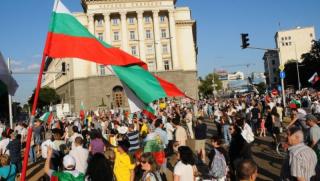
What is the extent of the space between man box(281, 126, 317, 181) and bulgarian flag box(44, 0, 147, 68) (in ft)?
9.44

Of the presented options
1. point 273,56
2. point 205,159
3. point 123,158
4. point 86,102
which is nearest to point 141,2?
point 86,102

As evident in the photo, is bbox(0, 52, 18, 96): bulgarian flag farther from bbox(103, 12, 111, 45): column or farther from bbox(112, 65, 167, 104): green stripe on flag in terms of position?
bbox(103, 12, 111, 45): column

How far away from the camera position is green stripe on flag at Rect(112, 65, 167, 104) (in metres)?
7.14

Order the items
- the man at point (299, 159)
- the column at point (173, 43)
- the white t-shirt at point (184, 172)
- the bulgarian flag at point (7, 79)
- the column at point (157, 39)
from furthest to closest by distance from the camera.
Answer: the column at point (157, 39) → the column at point (173, 43) → the bulgarian flag at point (7, 79) → the white t-shirt at point (184, 172) → the man at point (299, 159)

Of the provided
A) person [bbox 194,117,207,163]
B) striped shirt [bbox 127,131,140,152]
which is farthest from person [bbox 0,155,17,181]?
person [bbox 194,117,207,163]

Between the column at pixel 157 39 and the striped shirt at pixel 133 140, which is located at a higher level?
the column at pixel 157 39

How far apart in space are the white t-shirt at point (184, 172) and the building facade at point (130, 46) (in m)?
65.9

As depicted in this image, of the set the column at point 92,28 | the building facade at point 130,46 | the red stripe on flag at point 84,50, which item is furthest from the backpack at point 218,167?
the column at point 92,28

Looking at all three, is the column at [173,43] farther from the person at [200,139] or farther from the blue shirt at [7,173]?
the blue shirt at [7,173]

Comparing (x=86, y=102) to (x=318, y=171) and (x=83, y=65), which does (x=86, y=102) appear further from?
(x=318, y=171)

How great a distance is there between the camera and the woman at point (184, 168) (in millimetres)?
6391

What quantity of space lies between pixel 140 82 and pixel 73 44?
1.27 metres

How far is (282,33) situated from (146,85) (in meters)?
136

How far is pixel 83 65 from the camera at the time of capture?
7400cm
